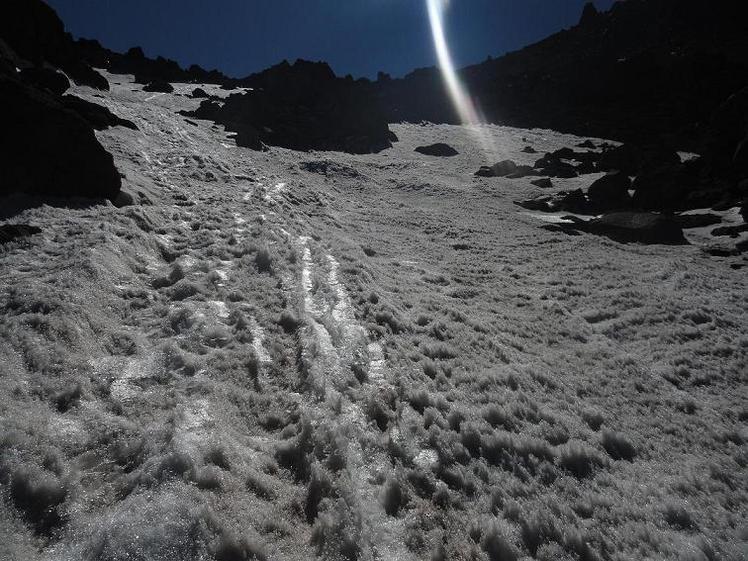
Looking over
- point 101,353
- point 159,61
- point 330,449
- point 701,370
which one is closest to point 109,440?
point 101,353

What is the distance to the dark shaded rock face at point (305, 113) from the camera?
41625 millimetres

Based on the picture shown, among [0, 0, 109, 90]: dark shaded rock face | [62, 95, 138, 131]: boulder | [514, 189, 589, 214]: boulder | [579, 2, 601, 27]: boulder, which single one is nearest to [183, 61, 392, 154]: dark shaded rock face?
[62, 95, 138, 131]: boulder

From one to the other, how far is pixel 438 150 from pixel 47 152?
38.6 metres

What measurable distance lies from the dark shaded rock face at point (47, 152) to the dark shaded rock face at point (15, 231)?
2326 mm

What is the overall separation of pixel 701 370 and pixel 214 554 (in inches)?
308

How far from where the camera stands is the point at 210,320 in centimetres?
647

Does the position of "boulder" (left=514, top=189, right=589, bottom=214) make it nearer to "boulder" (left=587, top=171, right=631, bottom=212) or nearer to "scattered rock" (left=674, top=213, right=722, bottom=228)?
"boulder" (left=587, top=171, right=631, bottom=212)

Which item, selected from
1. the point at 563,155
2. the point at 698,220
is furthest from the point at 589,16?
the point at 698,220

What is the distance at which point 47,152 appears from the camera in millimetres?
10172

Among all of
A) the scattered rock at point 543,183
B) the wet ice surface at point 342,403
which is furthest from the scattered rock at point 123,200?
the scattered rock at point 543,183

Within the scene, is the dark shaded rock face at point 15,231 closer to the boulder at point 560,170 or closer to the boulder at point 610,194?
the boulder at point 610,194

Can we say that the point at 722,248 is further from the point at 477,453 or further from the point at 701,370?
the point at 477,453

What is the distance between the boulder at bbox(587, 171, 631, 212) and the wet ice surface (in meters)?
13.5

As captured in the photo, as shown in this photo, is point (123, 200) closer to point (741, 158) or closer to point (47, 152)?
point (47, 152)
